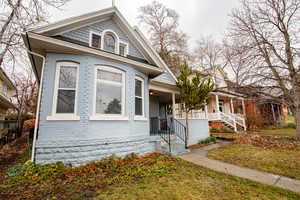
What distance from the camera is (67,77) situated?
4.86 meters

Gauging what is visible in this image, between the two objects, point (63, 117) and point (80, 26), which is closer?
point (63, 117)

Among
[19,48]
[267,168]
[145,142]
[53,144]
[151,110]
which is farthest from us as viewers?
[151,110]

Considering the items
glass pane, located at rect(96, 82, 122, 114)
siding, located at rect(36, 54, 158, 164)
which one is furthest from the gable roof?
glass pane, located at rect(96, 82, 122, 114)

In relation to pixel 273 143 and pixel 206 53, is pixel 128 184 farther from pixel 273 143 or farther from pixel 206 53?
pixel 206 53

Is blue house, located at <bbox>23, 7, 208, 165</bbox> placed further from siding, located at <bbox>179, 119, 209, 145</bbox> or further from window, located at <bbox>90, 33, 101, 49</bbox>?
siding, located at <bbox>179, 119, 209, 145</bbox>

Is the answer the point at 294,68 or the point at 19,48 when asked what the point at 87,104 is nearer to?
the point at 19,48

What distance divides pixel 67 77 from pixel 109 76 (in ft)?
4.98

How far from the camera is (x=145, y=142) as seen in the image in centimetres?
626

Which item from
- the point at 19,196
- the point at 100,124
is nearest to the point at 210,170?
the point at 100,124

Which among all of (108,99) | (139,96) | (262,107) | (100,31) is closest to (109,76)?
(108,99)

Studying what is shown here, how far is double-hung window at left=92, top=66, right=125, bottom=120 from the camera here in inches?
199

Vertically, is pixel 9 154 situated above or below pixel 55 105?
below

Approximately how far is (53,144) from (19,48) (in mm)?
9368

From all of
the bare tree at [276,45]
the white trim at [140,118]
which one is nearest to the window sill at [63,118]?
the white trim at [140,118]
